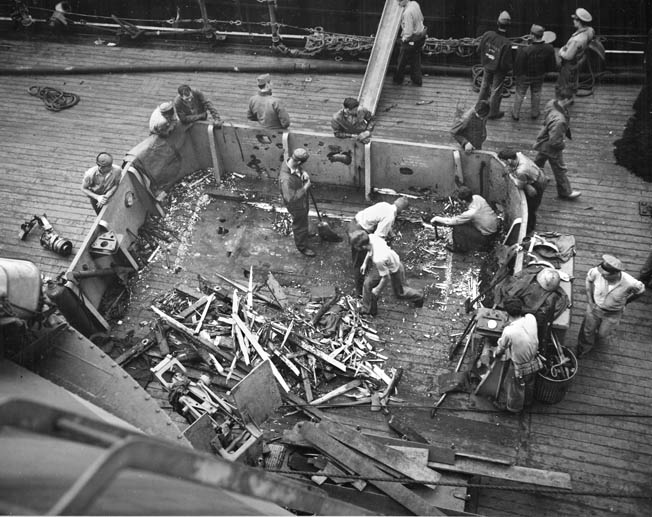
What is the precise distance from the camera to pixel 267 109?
1152cm

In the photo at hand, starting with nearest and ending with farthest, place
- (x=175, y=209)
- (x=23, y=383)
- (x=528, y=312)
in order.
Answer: (x=23, y=383), (x=528, y=312), (x=175, y=209)

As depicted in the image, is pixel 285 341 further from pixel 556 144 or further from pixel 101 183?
pixel 556 144

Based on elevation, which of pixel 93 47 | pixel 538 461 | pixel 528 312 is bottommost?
pixel 538 461

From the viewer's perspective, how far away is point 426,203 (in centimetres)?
1179

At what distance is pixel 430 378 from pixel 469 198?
2868 mm

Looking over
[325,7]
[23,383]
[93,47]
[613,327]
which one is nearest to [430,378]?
[613,327]

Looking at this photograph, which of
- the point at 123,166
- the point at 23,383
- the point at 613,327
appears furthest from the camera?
the point at 123,166

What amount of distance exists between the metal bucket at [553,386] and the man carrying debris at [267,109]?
629cm

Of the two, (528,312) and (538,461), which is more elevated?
(528,312)

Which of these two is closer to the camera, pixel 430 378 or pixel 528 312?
pixel 528 312

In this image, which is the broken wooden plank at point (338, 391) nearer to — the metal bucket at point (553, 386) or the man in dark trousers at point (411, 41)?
the metal bucket at point (553, 386)

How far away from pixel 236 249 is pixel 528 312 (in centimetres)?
539

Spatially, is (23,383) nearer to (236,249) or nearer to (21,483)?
(21,483)

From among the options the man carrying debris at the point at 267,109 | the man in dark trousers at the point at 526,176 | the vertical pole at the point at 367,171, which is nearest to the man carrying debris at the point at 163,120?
the man carrying debris at the point at 267,109
